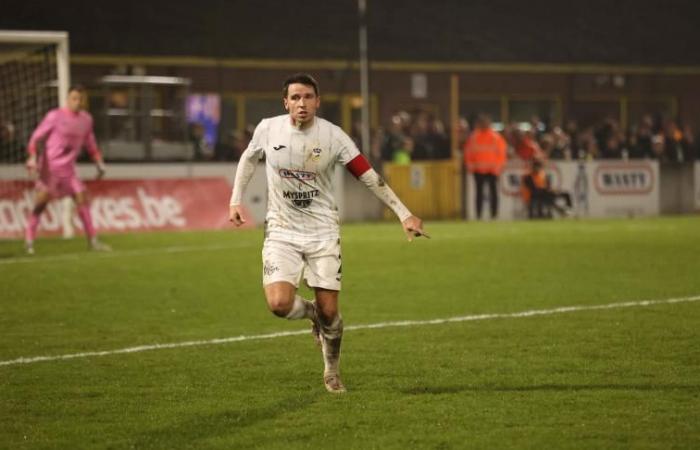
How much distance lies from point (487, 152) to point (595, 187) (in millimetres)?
3098

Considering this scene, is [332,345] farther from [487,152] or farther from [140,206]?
[487,152]

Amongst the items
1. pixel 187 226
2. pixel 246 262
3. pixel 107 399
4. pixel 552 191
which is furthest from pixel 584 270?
pixel 552 191

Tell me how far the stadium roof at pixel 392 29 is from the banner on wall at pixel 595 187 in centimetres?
954

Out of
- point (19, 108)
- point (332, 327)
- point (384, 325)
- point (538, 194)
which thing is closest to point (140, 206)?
point (19, 108)

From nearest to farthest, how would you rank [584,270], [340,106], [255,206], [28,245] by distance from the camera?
[584,270] < [28,245] < [255,206] < [340,106]

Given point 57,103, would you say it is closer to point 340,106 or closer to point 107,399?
point 340,106

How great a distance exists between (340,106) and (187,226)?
12975mm

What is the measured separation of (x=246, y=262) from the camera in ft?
55.2

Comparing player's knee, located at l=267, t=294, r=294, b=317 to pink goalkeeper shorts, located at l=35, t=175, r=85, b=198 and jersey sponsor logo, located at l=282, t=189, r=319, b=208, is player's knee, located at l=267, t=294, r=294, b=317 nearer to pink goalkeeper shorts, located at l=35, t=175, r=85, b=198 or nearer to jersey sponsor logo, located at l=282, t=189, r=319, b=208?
jersey sponsor logo, located at l=282, t=189, r=319, b=208

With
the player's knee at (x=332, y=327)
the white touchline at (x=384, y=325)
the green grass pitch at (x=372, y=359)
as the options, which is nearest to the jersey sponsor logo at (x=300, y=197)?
the player's knee at (x=332, y=327)

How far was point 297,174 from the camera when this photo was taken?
7.88 meters

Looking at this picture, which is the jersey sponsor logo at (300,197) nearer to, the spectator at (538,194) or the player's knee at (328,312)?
the player's knee at (328,312)

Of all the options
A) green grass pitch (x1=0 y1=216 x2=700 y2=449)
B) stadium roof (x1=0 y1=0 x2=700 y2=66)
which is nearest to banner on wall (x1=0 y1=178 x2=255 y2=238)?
green grass pitch (x1=0 y1=216 x2=700 y2=449)

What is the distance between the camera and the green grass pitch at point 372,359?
21.9ft
